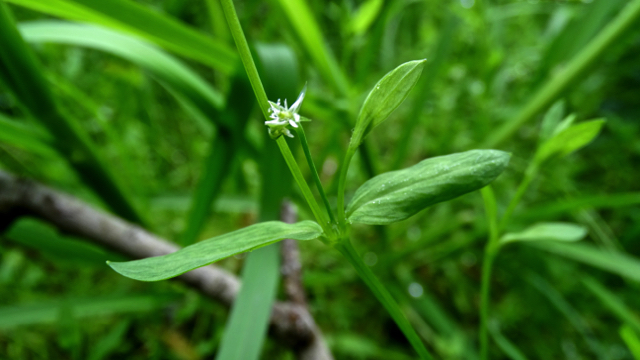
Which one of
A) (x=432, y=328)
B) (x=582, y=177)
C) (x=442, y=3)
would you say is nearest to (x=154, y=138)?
(x=432, y=328)

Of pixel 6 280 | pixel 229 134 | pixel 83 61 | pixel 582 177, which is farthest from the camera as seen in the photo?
pixel 83 61

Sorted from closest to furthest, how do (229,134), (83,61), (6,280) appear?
(229,134) < (6,280) < (83,61)

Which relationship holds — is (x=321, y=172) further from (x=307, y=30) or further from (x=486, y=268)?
(x=486, y=268)

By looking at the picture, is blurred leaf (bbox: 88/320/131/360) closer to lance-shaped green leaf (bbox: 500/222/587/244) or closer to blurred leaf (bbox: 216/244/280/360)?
blurred leaf (bbox: 216/244/280/360)

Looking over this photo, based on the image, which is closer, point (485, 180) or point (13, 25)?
point (485, 180)

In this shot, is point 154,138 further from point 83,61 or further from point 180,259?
point 180,259

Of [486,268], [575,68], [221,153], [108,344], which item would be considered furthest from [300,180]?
[575,68]

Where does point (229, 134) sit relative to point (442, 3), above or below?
below
